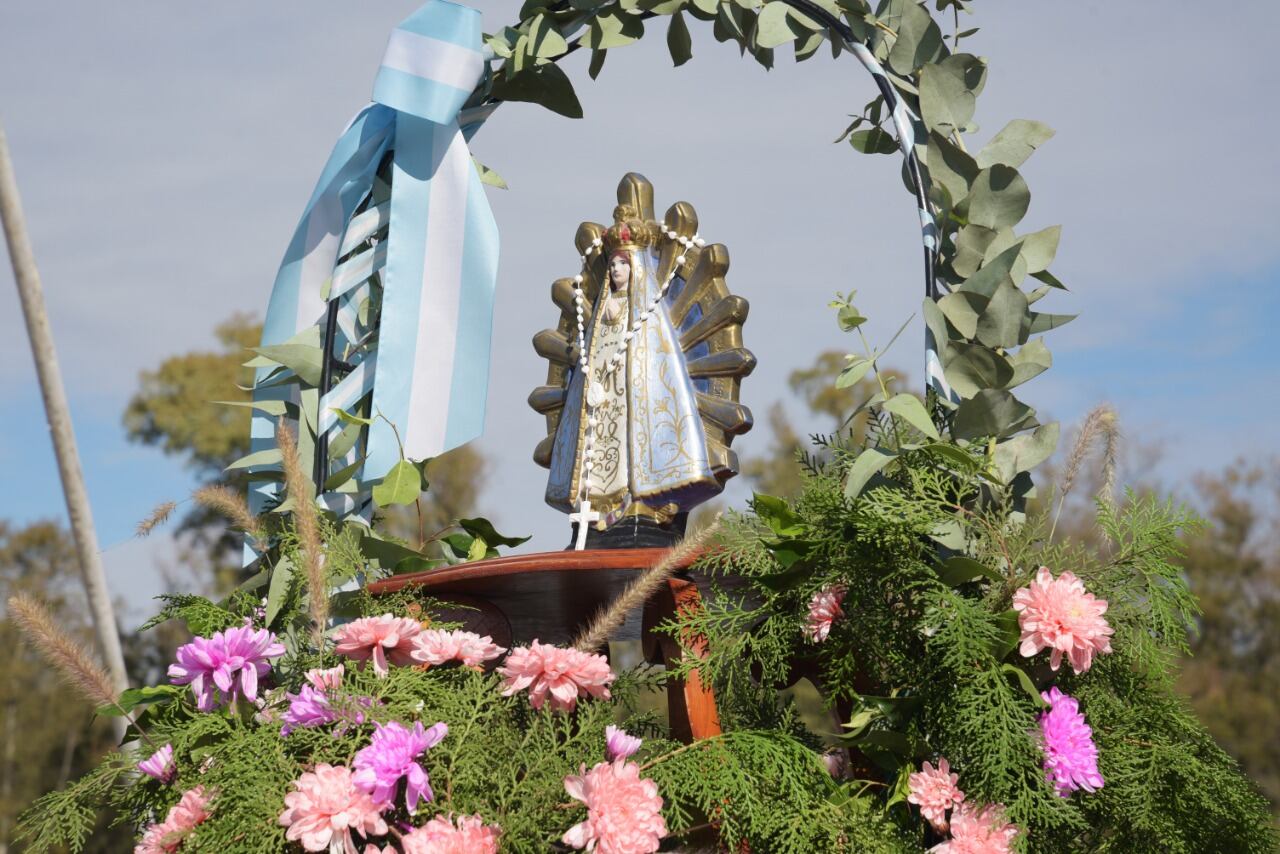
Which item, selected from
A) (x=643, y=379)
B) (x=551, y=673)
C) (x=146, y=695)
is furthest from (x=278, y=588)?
(x=643, y=379)

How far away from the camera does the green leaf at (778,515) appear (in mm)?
2080

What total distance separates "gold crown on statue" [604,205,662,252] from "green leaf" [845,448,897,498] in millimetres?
1002

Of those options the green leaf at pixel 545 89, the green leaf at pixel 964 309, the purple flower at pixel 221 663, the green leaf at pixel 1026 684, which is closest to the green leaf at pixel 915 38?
the green leaf at pixel 964 309

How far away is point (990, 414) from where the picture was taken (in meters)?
2.20

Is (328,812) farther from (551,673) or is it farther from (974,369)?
(974,369)

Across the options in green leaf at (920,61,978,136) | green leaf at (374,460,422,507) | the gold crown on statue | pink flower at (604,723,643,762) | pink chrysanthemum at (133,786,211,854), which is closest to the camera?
pink flower at (604,723,643,762)

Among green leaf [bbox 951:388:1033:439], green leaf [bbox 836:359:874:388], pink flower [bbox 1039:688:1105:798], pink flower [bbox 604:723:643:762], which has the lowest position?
pink flower [bbox 1039:688:1105:798]

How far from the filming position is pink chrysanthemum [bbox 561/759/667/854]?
1.68m

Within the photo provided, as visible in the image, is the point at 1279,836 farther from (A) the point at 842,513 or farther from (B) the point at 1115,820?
(A) the point at 842,513

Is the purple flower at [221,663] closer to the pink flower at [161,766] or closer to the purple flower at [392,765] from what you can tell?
the pink flower at [161,766]

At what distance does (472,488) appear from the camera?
17422 mm

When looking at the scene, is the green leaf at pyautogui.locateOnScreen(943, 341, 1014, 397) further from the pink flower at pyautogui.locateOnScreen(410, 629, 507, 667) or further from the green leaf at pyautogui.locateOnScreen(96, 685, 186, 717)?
the green leaf at pyautogui.locateOnScreen(96, 685, 186, 717)

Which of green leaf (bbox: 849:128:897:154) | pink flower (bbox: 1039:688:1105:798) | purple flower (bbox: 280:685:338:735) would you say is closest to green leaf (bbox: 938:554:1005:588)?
pink flower (bbox: 1039:688:1105:798)

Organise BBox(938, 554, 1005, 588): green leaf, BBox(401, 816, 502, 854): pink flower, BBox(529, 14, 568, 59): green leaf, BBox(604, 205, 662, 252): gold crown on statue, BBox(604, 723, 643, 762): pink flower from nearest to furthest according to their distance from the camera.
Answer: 1. BBox(401, 816, 502, 854): pink flower
2. BBox(604, 723, 643, 762): pink flower
3. BBox(938, 554, 1005, 588): green leaf
4. BBox(529, 14, 568, 59): green leaf
5. BBox(604, 205, 662, 252): gold crown on statue
